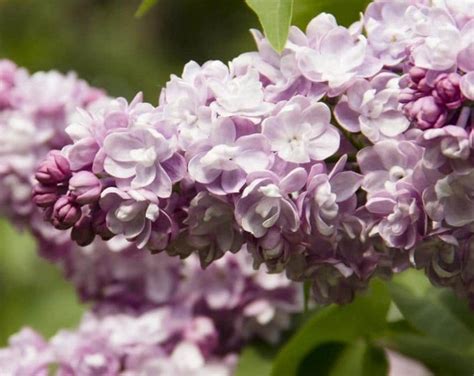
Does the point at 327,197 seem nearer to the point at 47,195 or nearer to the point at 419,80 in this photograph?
the point at 419,80

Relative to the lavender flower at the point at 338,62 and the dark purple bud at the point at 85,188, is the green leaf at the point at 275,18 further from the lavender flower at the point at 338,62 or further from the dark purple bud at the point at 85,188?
the dark purple bud at the point at 85,188

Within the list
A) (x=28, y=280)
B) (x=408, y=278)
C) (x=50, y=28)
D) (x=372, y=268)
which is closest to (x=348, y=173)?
(x=372, y=268)

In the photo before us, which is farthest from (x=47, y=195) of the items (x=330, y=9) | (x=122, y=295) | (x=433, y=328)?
(x=122, y=295)

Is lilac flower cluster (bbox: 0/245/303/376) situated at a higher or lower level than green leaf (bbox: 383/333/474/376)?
higher

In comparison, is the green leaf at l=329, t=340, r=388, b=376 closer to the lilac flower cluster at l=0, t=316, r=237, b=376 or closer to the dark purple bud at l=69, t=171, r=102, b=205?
the lilac flower cluster at l=0, t=316, r=237, b=376

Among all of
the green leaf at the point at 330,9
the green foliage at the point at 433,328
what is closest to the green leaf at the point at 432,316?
the green foliage at the point at 433,328

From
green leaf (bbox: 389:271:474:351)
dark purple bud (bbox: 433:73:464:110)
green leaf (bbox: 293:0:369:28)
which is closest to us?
dark purple bud (bbox: 433:73:464:110)

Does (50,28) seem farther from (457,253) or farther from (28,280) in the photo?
(457,253)

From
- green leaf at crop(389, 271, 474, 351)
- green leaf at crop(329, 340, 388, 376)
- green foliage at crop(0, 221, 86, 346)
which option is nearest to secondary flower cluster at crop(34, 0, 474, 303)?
green leaf at crop(389, 271, 474, 351)
